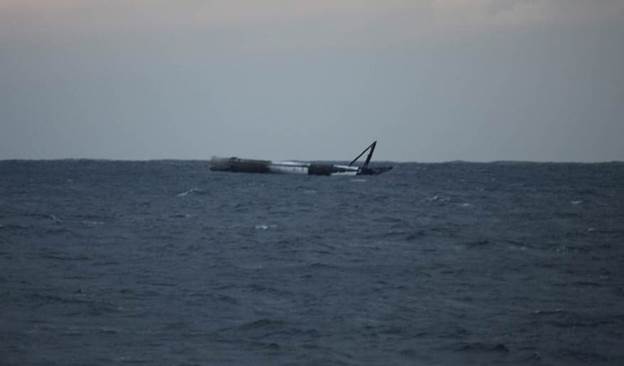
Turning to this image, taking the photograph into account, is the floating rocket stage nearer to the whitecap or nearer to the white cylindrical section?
the white cylindrical section

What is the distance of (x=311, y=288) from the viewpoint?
28.5 m

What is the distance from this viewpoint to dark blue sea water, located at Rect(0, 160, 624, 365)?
21.2m

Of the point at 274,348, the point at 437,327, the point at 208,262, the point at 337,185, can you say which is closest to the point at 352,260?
the point at 208,262

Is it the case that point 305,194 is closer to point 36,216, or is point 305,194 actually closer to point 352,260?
point 36,216

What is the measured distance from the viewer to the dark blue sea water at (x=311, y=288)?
69.6ft

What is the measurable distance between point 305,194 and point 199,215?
24.0 metres

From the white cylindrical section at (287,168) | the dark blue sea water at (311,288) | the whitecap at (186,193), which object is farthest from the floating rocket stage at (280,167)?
the dark blue sea water at (311,288)

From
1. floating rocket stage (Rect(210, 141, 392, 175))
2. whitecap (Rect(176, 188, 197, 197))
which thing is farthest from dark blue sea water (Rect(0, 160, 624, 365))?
floating rocket stage (Rect(210, 141, 392, 175))

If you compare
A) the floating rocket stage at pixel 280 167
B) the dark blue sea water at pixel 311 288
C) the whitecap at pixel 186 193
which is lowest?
the dark blue sea water at pixel 311 288

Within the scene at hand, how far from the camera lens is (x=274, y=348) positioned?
69.7 ft

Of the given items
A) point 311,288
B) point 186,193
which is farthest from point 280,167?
point 311,288

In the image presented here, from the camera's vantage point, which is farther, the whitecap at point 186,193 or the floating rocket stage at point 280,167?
the floating rocket stage at point 280,167

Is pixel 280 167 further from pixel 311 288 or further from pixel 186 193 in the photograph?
pixel 311 288

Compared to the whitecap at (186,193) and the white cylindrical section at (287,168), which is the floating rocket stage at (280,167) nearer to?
the white cylindrical section at (287,168)
